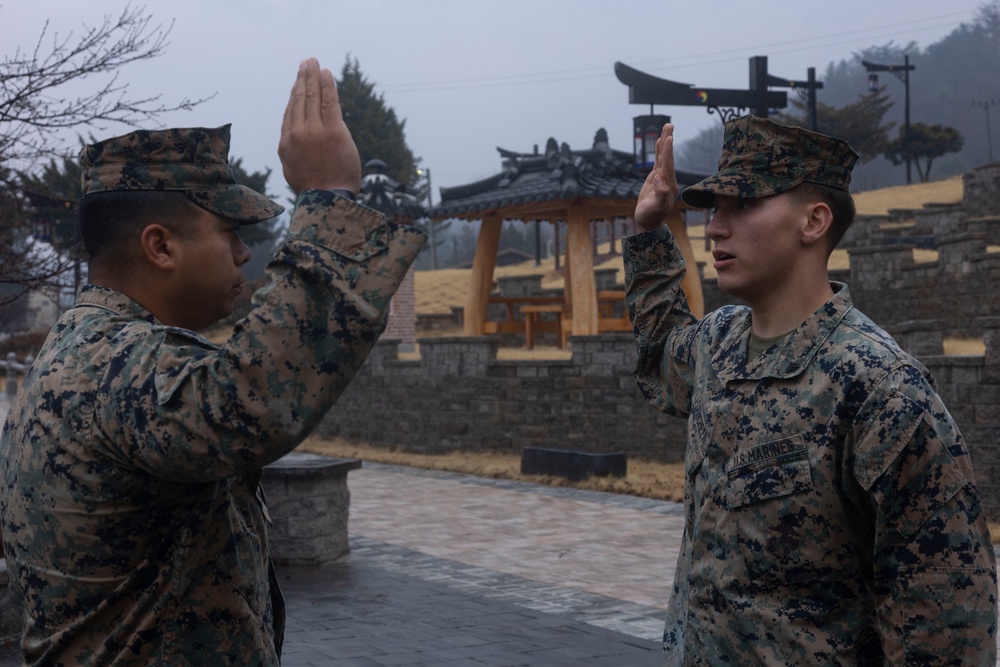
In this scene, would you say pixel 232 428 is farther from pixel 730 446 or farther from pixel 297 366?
pixel 730 446

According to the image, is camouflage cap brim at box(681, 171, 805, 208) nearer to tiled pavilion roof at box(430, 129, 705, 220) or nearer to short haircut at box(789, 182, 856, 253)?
short haircut at box(789, 182, 856, 253)

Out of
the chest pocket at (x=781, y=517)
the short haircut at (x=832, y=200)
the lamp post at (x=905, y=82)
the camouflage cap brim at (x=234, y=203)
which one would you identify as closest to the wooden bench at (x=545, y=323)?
the short haircut at (x=832, y=200)

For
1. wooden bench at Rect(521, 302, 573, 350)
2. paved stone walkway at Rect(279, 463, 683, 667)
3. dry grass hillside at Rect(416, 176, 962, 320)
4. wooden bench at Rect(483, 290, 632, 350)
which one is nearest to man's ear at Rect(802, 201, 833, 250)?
paved stone walkway at Rect(279, 463, 683, 667)

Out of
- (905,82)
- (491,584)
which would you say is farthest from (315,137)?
(905,82)

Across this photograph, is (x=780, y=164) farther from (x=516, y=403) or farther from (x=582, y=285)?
(x=582, y=285)

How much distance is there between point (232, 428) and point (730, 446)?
141 cm

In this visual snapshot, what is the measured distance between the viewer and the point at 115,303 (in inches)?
79.7

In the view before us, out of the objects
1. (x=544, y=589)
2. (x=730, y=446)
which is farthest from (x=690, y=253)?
(x=730, y=446)

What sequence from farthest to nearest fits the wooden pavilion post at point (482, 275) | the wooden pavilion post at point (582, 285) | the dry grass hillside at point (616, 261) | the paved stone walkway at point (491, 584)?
the dry grass hillside at point (616, 261) → the wooden pavilion post at point (482, 275) → the wooden pavilion post at point (582, 285) → the paved stone walkway at point (491, 584)

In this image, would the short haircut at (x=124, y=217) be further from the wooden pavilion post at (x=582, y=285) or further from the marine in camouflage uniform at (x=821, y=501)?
the wooden pavilion post at (x=582, y=285)

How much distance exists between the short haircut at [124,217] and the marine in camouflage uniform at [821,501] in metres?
1.34

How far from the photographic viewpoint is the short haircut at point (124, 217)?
6.55 feet

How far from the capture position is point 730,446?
2.63 meters

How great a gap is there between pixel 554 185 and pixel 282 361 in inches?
647
